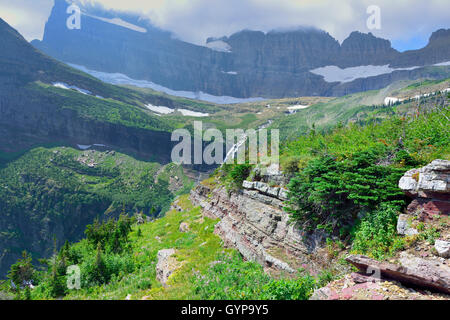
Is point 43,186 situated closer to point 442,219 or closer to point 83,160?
point 83,160

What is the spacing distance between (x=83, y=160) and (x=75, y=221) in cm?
4926

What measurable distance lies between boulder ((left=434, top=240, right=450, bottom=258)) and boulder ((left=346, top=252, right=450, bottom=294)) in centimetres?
61

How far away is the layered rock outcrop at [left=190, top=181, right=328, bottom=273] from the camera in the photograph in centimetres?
1306

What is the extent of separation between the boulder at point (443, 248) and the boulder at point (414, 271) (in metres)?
0.61

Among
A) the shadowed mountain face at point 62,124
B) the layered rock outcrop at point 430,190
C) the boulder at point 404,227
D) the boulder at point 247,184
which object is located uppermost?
the shadowed mountain face at point 62,124

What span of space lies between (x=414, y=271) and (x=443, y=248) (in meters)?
1.60

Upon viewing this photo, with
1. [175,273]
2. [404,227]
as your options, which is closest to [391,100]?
[404,227]

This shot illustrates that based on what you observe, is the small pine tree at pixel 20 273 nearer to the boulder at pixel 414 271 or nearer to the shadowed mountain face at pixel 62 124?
the boulder at pixel 414 271

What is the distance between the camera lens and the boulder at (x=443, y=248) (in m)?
8.26

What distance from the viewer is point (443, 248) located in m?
8.34

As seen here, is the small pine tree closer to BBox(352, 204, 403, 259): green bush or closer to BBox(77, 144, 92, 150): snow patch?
BBox(352, 204, 403, 259): green bush

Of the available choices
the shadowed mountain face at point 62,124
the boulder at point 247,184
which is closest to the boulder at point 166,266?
→ the boulder at point 247,184

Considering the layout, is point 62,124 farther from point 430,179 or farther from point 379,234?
point 430,179
